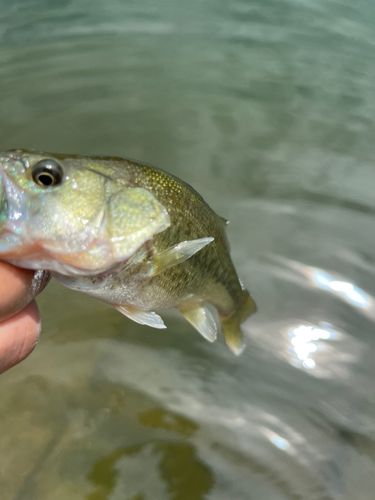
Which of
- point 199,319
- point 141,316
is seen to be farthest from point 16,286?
point 199,319

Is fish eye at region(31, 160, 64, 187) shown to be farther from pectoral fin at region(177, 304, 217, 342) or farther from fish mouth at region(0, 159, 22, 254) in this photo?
pectoral fin at region(177, 304, 217, 342)

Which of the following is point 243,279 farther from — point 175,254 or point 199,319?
point 175,254

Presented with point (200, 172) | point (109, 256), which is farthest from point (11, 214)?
point (200, 172)

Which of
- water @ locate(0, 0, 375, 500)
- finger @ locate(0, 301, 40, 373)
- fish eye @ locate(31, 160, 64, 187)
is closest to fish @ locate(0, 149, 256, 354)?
fish eye @ locate(31, 160, 64, 187)

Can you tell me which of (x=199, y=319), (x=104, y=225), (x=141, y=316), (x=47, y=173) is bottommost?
(x=199, y=319)

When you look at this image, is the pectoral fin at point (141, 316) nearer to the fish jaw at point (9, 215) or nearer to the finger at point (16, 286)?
the finger at point (16, 286)

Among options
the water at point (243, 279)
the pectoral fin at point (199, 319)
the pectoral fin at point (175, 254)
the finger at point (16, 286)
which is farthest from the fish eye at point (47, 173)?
the water at point (243, 279)
